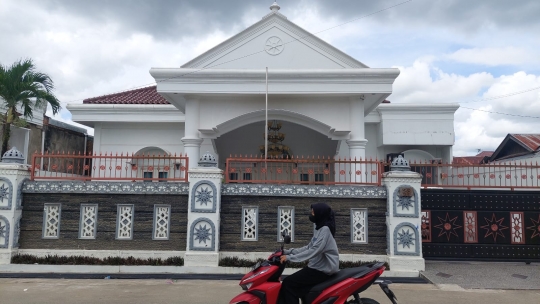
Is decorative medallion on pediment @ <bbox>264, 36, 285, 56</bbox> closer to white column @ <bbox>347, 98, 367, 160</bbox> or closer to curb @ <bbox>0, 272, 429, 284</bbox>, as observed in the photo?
white column @ <bbox>347, 98, 367, 160</bbox>

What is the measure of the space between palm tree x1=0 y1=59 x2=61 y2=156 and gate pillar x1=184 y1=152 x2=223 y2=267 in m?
4.55

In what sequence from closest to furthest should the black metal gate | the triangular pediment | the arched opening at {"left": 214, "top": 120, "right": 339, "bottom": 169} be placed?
the black metal gate, the triangular pediment, the arched opening at {"left": 214, "top": 120, "right": 339, "bottom": 169}

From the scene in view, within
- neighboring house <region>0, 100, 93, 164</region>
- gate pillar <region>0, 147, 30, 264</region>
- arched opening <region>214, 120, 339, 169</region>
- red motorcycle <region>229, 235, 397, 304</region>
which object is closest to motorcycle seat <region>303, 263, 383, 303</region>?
red motorcycle <region>229, 235, 397, 304</region>

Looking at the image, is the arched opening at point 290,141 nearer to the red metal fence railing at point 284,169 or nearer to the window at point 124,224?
the red metal fence railing at point 284,169

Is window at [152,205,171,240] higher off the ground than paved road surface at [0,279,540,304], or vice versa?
window at [152,205,171,240]

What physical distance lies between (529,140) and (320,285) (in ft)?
43.9

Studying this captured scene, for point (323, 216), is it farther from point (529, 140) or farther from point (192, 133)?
point (529, 140)

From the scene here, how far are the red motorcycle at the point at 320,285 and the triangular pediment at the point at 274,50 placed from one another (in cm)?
696

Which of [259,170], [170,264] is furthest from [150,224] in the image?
[259,170]

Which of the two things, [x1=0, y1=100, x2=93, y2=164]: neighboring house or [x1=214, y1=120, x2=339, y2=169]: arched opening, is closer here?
[x1=214, y1=120, x2=339, y2=169]: arched opening

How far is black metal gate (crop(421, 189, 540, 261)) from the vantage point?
24.7 feet

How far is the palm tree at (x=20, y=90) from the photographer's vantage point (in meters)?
8.88

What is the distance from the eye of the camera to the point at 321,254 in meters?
3.74

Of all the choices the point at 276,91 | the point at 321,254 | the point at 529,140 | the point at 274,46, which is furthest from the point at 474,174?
the point at 529,140
